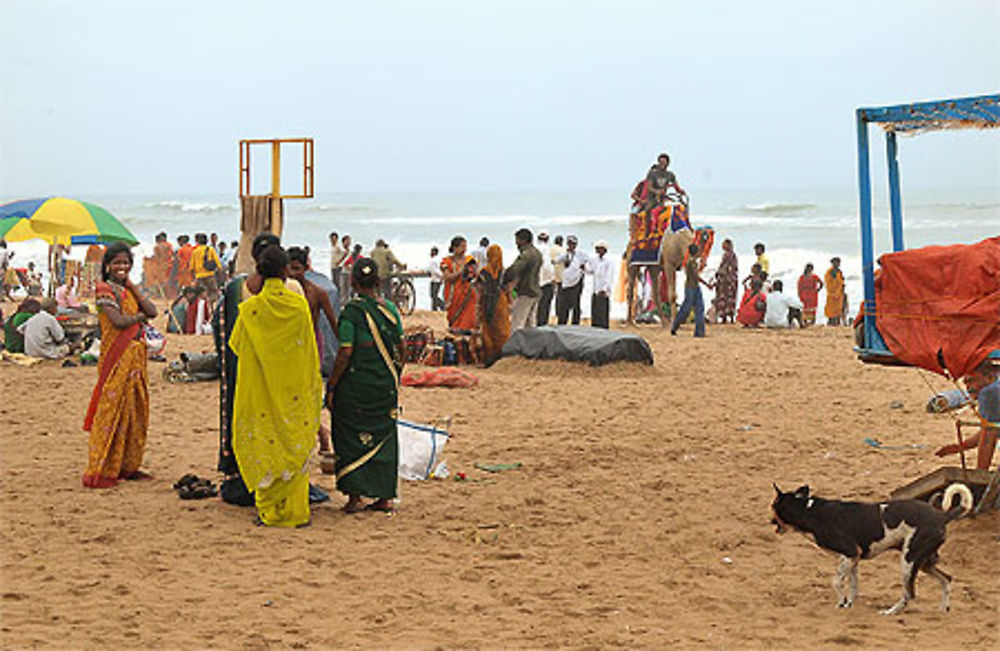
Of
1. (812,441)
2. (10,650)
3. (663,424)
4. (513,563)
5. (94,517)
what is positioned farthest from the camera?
(663,424)

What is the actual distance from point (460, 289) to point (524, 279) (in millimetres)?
814

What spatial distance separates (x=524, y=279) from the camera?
14.2 m

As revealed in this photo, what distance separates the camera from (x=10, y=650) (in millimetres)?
4535

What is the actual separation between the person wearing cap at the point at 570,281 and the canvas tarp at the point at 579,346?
4467mm

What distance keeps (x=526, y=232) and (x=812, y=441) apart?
18.4ft

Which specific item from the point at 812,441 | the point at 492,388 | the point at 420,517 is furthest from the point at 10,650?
the point at 492,388

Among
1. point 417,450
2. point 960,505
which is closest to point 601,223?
point 417,450

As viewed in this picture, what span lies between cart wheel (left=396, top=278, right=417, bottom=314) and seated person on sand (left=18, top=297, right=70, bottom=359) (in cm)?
886

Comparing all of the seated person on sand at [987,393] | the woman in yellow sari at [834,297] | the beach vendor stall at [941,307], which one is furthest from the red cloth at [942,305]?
the woman in yellow sari at [834,297]

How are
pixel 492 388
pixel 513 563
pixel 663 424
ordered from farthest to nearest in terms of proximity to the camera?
pixel 492 388 < pixel 663 424 < pixel 513 563

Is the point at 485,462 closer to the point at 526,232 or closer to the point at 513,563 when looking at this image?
the point at 513,563

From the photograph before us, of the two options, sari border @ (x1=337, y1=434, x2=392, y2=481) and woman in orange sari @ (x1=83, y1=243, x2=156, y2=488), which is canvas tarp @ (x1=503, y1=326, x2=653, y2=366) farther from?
sari border @ (x1=337, y1=434, x2=392, y2=481)

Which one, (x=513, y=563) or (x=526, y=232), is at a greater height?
(x=526, y=232)

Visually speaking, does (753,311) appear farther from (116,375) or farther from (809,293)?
(116,375)
